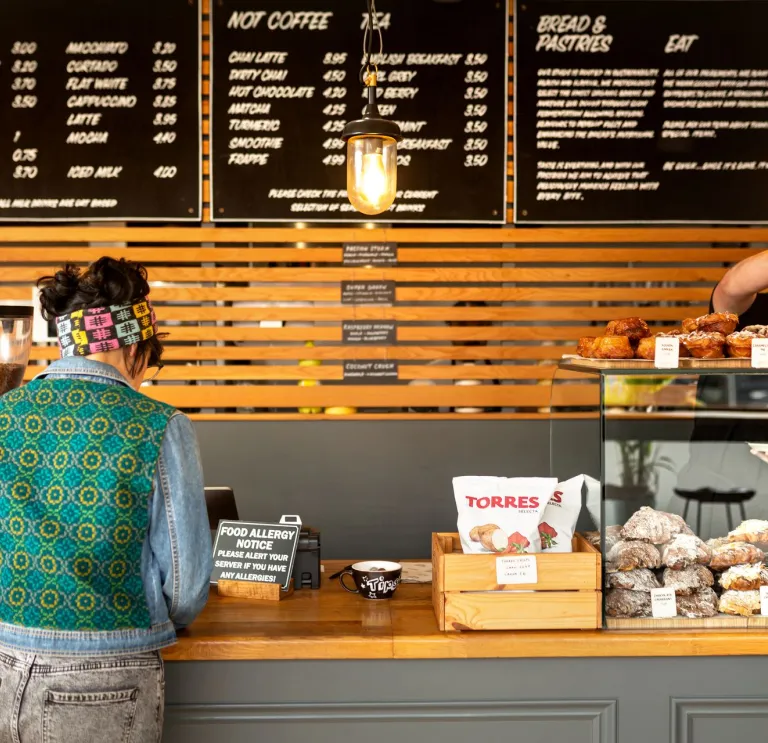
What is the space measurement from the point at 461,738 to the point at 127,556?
33.9 inches

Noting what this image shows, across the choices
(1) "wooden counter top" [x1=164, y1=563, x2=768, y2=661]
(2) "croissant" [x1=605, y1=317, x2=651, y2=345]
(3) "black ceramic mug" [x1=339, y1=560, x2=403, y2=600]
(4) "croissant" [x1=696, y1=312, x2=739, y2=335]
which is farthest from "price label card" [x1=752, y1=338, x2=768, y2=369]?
(3) "black ceramic mug" [x1=339, y1=560, x2=403, y2=600]

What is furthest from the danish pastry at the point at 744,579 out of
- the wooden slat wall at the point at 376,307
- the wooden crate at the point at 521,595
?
the wooden slat wall at the point at 376,307

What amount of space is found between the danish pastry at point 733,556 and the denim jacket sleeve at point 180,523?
3.81 ft

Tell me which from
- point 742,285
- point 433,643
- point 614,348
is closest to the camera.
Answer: point 433,643

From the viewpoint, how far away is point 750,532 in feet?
6.36

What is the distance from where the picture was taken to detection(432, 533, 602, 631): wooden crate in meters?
1.73

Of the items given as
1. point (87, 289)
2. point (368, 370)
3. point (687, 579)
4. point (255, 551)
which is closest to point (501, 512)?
point (687, 579)

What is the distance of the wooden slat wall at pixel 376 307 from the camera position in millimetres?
3500

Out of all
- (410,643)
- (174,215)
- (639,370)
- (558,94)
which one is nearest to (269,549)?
(410,643)

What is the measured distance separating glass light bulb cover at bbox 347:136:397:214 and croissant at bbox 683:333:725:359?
0.97 m

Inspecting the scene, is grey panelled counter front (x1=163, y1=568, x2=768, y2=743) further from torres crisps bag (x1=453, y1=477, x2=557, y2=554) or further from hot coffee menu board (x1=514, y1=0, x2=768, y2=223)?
hot coffee menu board (x1=514, y1=0, x2=768, y2=223)

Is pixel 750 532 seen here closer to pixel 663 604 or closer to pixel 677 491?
pixel 677 491

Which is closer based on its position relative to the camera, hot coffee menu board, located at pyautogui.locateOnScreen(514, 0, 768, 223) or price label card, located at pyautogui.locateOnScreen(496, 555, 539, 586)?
price label card, located at pyautogui.locateOnScreen(496, 555, 539, 586)

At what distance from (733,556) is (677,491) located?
25cm
